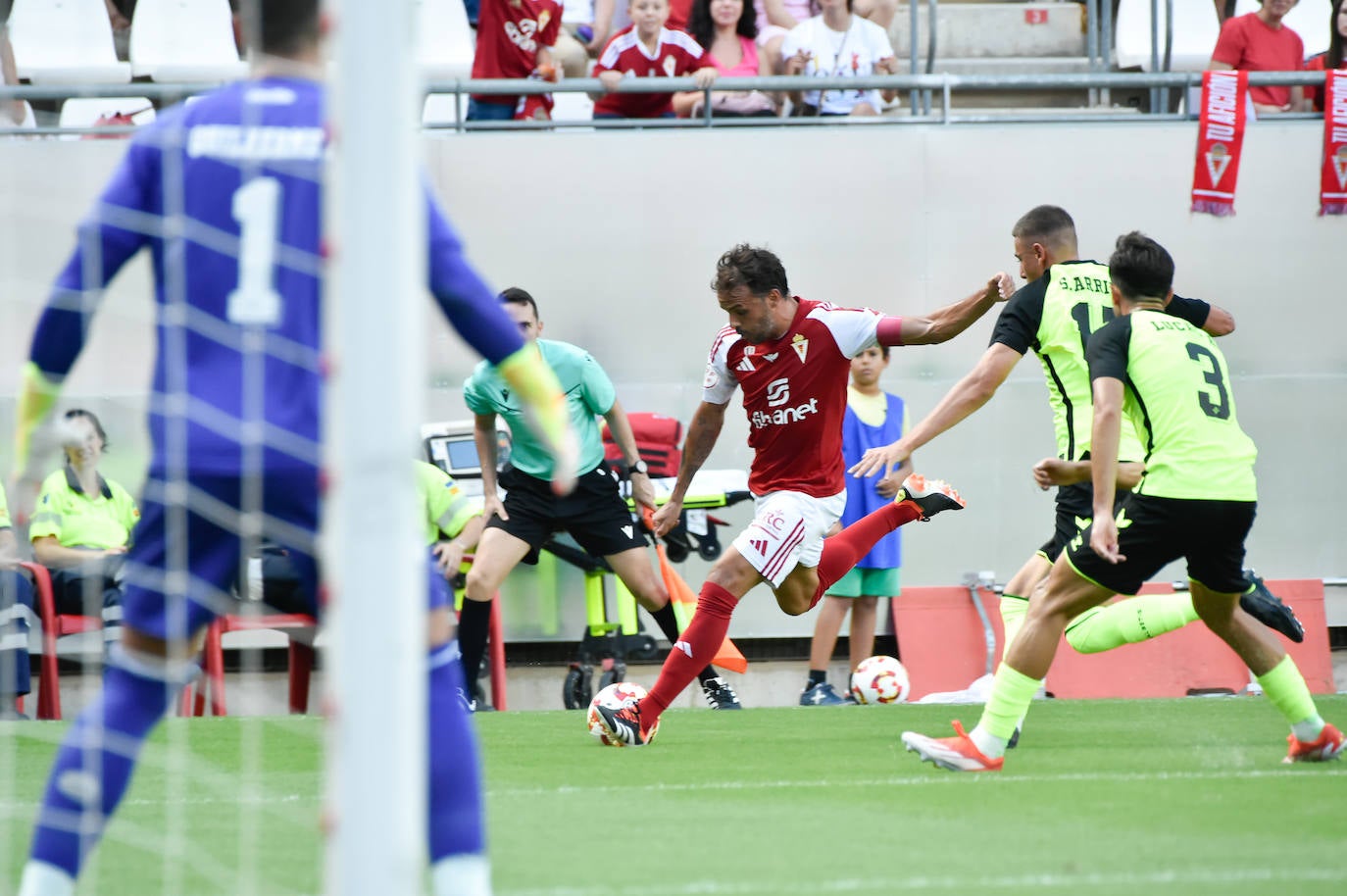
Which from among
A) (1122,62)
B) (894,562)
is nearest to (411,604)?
(894,562)

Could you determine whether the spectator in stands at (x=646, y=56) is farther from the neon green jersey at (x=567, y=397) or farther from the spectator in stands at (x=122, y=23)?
the spectator in stands at (x=122, y=23)

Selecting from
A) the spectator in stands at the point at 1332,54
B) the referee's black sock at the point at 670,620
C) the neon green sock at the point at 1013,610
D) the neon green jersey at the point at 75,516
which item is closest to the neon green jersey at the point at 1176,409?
the neon green sock at the point at 1013,610

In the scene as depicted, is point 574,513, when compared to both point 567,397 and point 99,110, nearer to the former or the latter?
point 567,397

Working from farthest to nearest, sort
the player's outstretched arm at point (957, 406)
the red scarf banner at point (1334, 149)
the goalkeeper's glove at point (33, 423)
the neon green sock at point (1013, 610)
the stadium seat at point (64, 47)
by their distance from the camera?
the stadium seat at point (64, 47), the red scarf banner at point (1334, 149), the neon green sock at point (1013, 610), the player's outstretched arm at point (957, 406), the goalkeeper's glove at point (33, 423)

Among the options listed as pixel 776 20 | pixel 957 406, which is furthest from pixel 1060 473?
pixel 776 20

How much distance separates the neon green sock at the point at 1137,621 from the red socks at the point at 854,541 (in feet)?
3.35

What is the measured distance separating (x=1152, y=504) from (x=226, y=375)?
357 cm

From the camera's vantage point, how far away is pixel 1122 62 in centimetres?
1238

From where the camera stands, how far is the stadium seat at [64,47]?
1134cm

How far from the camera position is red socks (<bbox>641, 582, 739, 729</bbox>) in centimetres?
666

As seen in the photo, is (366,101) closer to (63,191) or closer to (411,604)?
(411,604)

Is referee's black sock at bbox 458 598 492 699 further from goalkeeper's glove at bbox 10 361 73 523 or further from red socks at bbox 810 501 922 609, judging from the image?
goalkeeper's glove at bbox 10 361 73 523

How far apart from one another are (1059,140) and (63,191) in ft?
21.7

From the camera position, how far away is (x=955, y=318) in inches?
263
